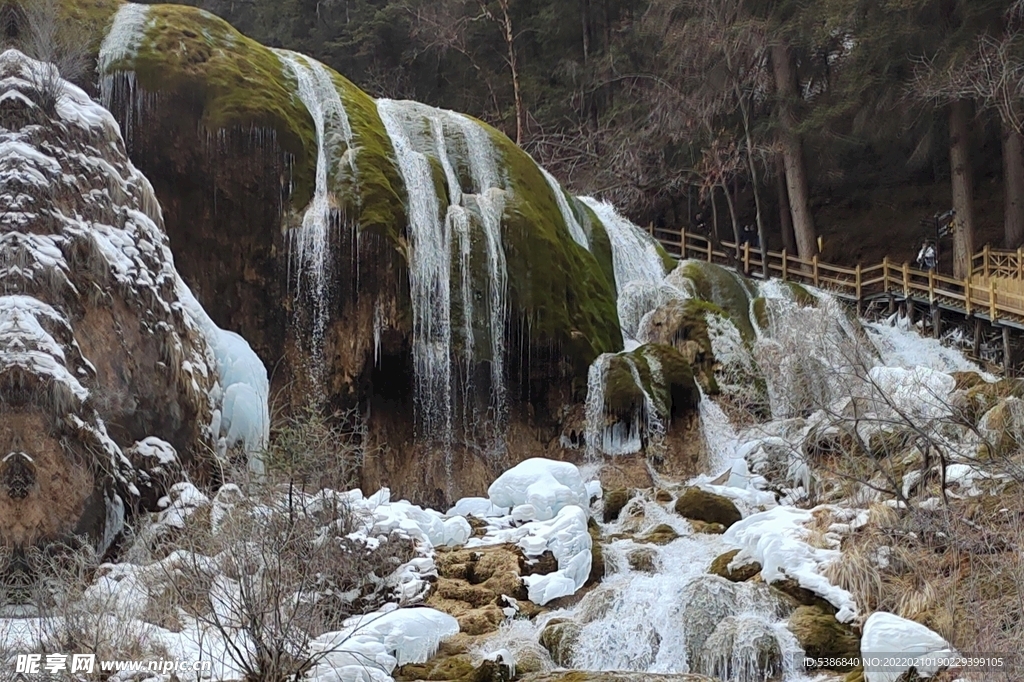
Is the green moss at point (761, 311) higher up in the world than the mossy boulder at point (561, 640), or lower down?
higher up

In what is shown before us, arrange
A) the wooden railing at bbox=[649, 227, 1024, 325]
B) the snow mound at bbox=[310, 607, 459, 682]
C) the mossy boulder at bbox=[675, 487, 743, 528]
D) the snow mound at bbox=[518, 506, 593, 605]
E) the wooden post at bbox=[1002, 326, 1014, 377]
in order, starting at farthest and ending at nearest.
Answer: the wooden railing at bbox=[649, 227, 1024, 325] < the wooden post at bbox=[1002, 326, 1014, 377] < the mossy boulder at bbox=[675, 487, 743, 528] < the snow mound at bbox=[518, 506, 593, 605] < the snow mound at bbox=[310, 607, 459, 682]

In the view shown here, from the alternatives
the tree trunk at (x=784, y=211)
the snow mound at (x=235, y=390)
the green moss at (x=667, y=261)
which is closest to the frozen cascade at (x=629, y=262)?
the green moss at (x=667, y=261)

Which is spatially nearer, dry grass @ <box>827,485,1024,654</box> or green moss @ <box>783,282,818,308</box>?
dry grass @ <box>827,485,1024,654</box>

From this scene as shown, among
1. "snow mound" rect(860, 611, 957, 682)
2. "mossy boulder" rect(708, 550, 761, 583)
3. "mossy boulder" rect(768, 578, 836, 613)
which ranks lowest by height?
"snow mound" rect(860, 611, 957, 682)

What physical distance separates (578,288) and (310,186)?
444 cm

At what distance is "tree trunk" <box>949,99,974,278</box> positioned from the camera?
880 inches

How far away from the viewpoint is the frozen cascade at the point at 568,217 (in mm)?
18438

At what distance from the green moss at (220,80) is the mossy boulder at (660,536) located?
666 cm

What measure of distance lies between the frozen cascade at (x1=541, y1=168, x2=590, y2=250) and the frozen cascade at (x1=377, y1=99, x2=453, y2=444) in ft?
10.1

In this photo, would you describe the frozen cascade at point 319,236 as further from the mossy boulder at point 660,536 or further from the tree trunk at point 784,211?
the tree trunk at point 784,211

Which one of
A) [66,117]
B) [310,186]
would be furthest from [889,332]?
[66,117]

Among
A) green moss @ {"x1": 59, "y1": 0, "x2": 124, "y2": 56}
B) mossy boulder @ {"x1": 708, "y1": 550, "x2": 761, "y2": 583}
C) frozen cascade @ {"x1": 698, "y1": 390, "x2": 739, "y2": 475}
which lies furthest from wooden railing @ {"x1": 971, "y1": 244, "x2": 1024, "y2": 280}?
green moss @ {"x1": 59, "y1": 0, "x2": 124, "y2": 56}

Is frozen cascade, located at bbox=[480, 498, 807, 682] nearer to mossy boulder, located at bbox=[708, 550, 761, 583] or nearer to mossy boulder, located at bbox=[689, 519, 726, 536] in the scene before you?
mossy boulder, located at bbox=[708, 550, 761, 583]

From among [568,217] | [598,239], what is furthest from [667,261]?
[568,217]
